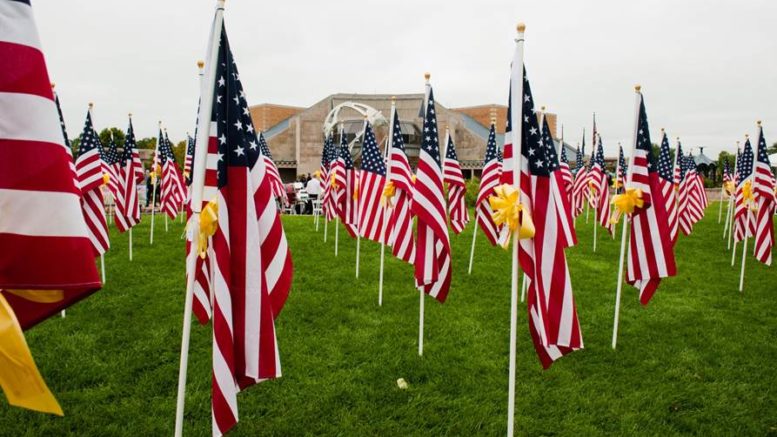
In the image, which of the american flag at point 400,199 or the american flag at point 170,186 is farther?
the american flag at point 170,186

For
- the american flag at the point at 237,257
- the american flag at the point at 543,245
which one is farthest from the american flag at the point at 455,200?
the american flag at the point at 237,257

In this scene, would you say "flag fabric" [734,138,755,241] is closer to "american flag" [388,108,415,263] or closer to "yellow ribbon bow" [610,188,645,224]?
"yellow ribbon bow" [610,188,645,224]

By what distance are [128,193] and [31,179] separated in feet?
34.7

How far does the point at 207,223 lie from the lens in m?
3.38

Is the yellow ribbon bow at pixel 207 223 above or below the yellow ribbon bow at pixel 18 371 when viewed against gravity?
above

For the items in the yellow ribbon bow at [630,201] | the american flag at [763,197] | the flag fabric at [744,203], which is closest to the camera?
the yellow ribbon bow at [630,201]

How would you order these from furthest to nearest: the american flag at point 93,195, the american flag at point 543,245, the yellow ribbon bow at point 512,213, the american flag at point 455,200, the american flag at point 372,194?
the american flag at point 455,200, the american flag at point 372,194, the american flag at point 93,195, the american flag at point 543,245, the yellow ribbon bow at point 512,213

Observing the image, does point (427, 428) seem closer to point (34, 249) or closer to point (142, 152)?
point (34, 249)

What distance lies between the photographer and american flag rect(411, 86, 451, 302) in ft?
20.4

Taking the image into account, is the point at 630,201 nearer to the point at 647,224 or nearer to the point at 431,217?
the point at 647,224

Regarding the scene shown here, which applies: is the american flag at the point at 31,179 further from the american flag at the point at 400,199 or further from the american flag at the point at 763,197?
the american flag at the point at 763,197

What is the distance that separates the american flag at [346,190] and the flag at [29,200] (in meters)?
9.18

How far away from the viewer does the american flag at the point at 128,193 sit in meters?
11.0

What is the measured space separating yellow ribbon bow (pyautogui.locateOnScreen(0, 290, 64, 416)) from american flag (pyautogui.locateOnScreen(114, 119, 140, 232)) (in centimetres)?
938
